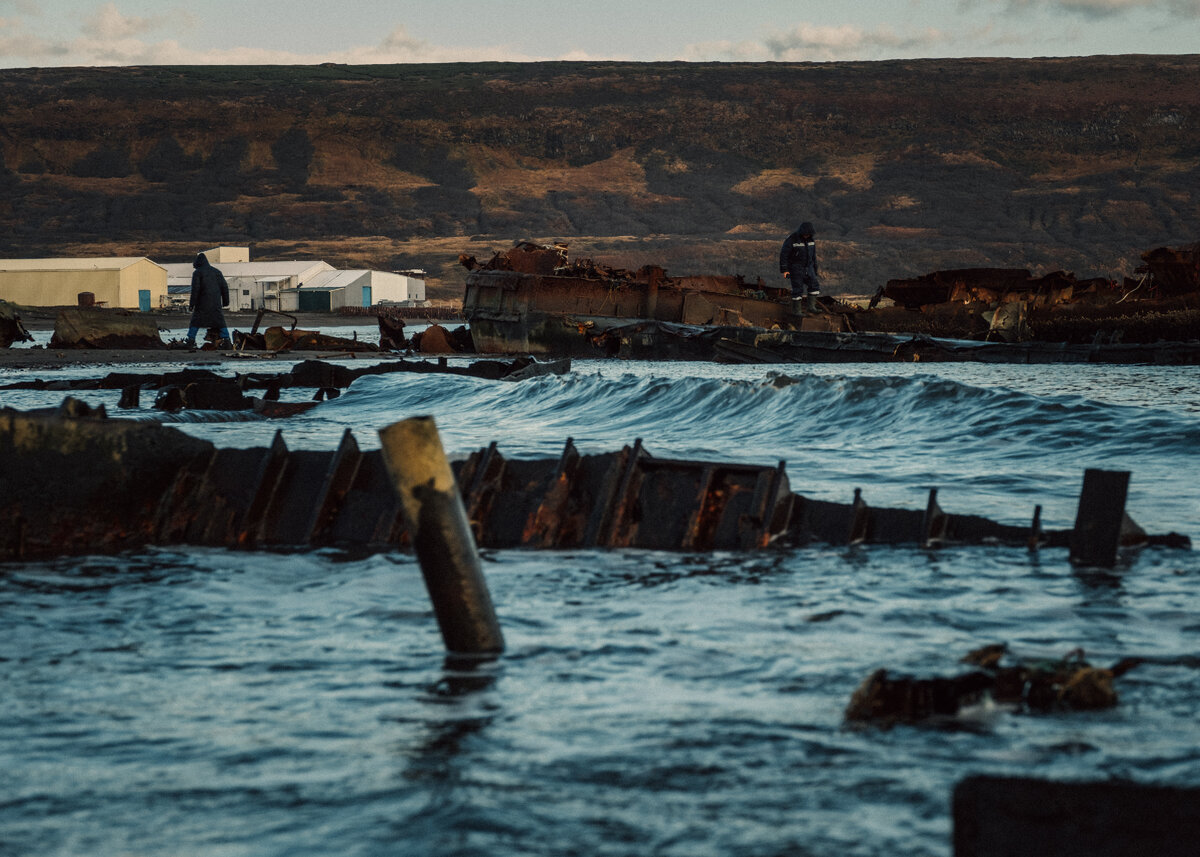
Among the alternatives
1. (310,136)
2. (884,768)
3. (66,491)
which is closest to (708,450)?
(66,491)

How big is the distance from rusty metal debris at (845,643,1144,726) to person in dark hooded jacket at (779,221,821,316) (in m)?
28.2

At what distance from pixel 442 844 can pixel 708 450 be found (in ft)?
45.0

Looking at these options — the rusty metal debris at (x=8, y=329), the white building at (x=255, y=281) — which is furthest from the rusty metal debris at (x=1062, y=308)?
the white building at (x=255, y=281)

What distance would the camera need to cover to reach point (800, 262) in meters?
34.3

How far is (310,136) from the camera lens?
171 metres

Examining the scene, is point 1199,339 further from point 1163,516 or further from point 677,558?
point 677,558

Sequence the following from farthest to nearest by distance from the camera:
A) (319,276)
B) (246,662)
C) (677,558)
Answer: (319,276)
(677,558)
(246,662)

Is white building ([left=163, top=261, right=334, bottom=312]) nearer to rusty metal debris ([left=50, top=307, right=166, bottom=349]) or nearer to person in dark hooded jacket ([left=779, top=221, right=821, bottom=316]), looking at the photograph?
rusty metal debris ([left=50, top=307, right=166, bottom=349])

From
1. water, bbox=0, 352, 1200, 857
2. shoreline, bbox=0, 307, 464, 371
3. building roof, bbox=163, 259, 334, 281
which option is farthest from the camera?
building roof, bbox=163, 259, 334, 281

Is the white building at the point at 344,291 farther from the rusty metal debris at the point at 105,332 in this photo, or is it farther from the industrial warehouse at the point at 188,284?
the rusty metal debris at the point at 105,332

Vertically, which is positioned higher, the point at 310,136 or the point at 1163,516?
the point at 310,136

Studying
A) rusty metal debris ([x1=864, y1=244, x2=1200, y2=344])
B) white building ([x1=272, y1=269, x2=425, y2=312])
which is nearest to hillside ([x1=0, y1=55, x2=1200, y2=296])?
white building ([x1=272, y1=269, x2=425, y2=312])

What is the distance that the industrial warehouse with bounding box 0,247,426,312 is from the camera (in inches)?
3214

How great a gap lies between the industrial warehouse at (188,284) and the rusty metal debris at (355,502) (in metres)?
67.9
